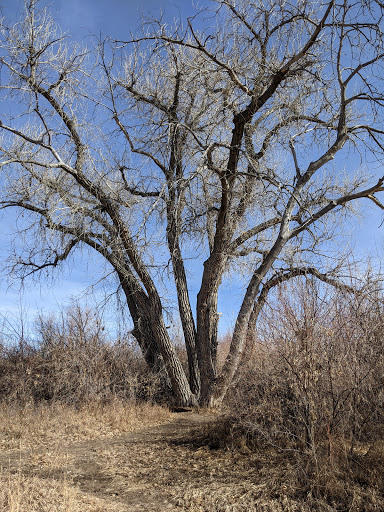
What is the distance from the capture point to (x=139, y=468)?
7160 millimetres

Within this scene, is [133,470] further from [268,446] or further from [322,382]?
[322,382]

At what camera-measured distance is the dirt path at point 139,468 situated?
19.2 feet

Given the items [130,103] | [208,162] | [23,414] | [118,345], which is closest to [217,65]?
[208,162]

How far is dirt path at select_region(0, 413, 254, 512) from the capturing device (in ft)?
19.2

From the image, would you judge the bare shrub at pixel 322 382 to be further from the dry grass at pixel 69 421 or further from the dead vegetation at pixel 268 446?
the dry grass at pixel 69 421

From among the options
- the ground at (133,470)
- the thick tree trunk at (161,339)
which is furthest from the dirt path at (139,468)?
the thick tree trunk at (161,339)

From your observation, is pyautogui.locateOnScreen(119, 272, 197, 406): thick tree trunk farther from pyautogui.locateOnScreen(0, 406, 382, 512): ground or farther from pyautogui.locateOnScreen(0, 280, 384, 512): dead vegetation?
pyautogui.locateOnScreen(0, 280, 384, 512): dead vegetation

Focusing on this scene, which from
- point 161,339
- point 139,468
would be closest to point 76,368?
point 161,339

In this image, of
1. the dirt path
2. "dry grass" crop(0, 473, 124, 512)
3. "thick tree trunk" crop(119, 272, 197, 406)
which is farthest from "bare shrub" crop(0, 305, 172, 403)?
"dry grass" crop(0, 473, 124, 512)

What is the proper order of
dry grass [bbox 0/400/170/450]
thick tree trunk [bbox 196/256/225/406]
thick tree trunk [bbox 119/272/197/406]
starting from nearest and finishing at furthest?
dry grass [bbox 0/400/170/450], thick tree trunk [bbox 196/256/225/406], thick tree trunk [bbox 119/272/197/406]

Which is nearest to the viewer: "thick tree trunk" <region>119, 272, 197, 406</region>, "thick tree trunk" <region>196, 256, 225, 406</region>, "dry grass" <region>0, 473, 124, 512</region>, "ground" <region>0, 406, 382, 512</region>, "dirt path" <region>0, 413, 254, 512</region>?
"dry grass" <region>0, 473, 124, 512</region>

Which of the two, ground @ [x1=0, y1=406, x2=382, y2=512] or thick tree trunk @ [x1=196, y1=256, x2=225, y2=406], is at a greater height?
thick tree trunk @ [x1=196, y1=256, x2=225, y2=406]

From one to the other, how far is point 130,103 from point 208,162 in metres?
3.59

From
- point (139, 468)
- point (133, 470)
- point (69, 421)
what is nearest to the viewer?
point (133, 470)
